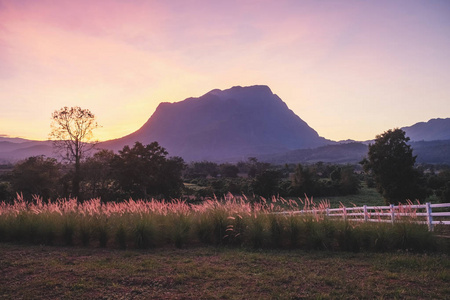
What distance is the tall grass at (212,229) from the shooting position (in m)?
8.45

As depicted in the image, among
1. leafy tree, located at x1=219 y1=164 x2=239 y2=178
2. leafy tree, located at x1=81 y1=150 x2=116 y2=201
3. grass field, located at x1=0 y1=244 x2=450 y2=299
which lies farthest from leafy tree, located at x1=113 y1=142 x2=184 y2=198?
leafy tree, located at x1=219 y1=164 x2=239 y2=178

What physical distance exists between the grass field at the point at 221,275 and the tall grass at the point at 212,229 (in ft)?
2.27

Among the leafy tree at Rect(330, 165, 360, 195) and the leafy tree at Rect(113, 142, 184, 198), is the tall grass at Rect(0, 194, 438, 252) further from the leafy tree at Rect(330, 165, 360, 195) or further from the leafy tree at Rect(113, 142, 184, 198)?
the leafy tree at Rect(330, 165, 360, 195)

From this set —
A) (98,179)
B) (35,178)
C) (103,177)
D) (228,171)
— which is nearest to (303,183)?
A: (103,177)

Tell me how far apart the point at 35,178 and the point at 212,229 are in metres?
26.9

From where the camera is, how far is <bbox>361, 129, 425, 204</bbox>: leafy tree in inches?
1081

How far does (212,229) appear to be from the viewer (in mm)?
9766

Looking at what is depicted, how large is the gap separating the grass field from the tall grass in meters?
0.69

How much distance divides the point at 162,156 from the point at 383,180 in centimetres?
2169

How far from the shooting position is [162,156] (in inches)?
1403

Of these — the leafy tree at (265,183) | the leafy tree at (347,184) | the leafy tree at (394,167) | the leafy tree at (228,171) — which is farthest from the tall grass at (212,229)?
the leafy tree at (228,171)

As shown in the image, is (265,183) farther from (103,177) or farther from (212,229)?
(212,229)

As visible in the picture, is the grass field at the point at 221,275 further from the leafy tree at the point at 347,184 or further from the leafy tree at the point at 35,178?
the leafy tree at the point at 347,184

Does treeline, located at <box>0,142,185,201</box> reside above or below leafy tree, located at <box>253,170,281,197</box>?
above
